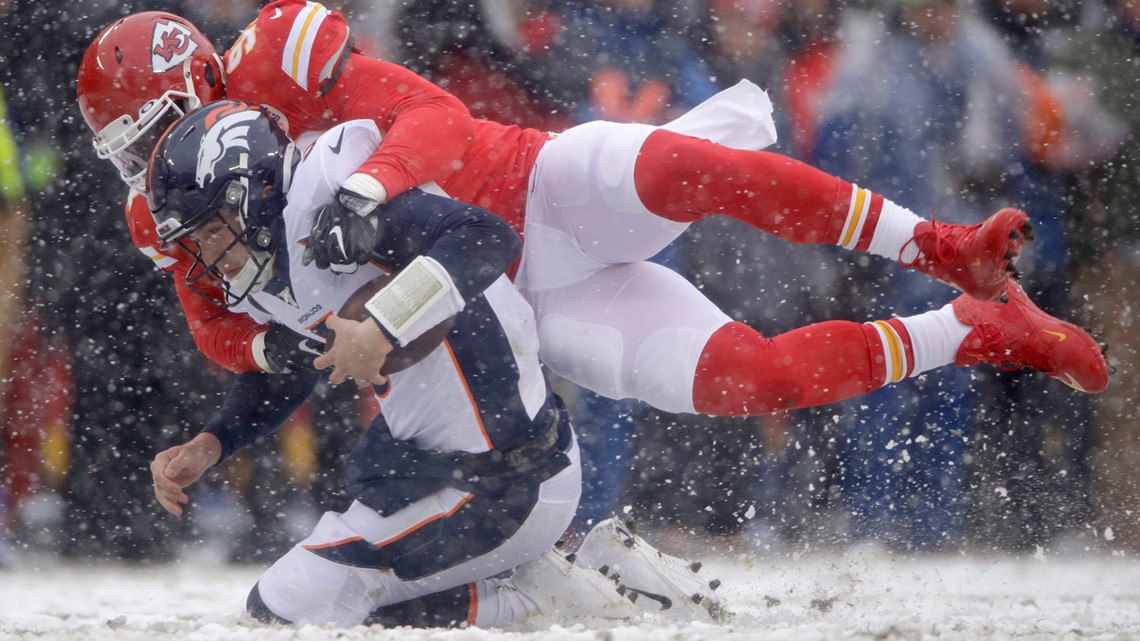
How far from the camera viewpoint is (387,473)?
2354mm

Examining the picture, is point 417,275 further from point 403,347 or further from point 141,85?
point 141,85

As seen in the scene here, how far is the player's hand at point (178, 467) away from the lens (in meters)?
2.41

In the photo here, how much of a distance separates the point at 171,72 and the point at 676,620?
1788 millimetres

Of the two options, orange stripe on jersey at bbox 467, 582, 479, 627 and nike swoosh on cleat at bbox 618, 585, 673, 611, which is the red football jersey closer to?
orange stripe on jersey at bbox 467, 582, 479, 627

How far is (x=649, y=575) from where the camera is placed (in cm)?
277

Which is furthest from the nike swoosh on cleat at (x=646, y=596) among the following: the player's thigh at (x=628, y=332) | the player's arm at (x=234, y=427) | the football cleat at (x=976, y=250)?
the football cleat at (x=976, y=250)

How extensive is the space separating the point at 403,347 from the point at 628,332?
57 cm

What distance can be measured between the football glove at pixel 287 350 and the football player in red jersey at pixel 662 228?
467 millimetres

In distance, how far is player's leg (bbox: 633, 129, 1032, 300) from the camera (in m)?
2.28

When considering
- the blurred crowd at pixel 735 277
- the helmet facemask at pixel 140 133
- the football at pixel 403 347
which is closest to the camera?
the football at pixel 403 347

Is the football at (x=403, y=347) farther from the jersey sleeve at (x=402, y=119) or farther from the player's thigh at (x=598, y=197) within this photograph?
the player's thigh at (x=598, y=197)

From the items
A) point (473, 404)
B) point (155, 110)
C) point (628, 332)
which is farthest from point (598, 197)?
point (155, 110)

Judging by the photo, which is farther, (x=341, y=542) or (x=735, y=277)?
(x=735, y=277)

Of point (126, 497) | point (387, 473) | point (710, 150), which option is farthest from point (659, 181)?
point (126, 497)
